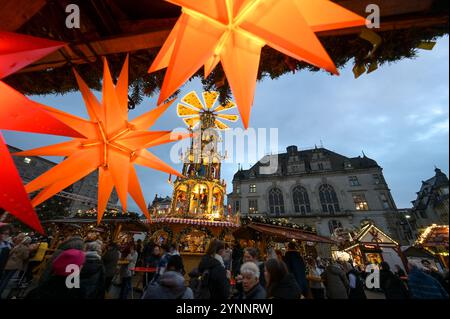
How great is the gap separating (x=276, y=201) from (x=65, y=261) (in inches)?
1182

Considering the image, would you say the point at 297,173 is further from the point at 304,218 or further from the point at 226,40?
the point at 226,40

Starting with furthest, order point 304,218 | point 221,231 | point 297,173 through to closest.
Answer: point 297,173 → point 304,218 → point 221,231

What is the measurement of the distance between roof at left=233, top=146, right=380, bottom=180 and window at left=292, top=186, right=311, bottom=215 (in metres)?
3.24

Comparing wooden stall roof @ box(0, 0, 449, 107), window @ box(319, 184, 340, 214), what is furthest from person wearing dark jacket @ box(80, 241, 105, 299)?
window @ box(319, 184, 340, 214)

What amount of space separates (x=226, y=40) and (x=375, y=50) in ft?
4.95

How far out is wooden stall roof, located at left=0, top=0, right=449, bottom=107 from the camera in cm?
164

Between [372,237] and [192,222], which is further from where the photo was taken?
[372,237]

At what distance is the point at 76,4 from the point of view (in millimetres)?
→ 1826

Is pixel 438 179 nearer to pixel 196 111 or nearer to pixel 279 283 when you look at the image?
pixel 279 283

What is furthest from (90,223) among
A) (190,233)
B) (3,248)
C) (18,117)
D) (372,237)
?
(372,237)

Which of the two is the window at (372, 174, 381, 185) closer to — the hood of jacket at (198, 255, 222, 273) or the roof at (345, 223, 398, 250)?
the roof at (345, 223, 398, 250)

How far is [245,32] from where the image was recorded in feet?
4.31

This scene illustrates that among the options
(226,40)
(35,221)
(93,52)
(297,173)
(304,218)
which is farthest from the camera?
(297,173)
